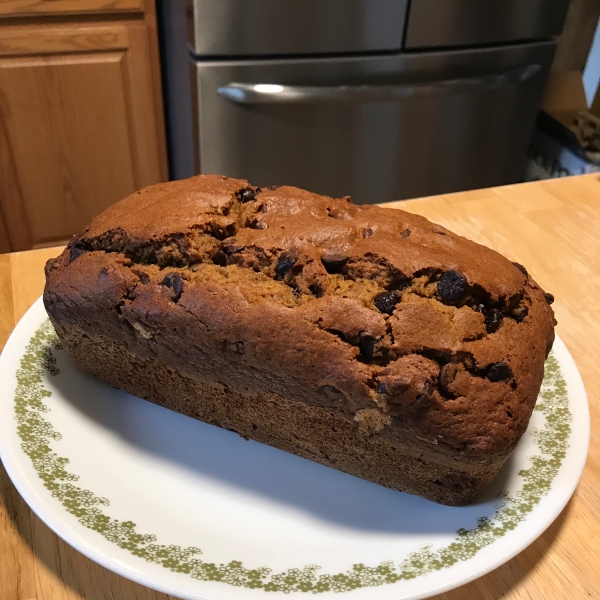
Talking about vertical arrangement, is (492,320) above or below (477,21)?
below

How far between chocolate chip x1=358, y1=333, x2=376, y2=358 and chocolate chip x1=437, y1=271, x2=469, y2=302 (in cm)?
13

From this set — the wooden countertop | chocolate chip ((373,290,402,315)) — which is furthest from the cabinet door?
chocolate chip ((373,290,402,315))

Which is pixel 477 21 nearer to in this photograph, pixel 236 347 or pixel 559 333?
pixel 559 333

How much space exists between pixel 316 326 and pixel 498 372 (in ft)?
0.82

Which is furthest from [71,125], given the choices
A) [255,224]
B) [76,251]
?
[255,224]

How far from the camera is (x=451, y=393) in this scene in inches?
28.3

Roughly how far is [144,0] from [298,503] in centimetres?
172

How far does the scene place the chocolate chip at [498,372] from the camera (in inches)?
28.9

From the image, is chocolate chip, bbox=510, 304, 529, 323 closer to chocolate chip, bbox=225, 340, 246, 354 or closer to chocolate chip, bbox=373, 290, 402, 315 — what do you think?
chocolate chip, bbox=373, 290, 402, 315

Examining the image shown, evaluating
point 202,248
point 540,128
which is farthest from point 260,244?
point 540,128

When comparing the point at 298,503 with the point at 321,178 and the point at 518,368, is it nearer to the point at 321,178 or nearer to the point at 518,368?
the point at 518,368

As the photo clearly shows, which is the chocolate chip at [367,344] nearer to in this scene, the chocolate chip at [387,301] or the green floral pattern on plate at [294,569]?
the chocolate chip at [387,301]

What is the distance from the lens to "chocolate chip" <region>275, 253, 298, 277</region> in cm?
81

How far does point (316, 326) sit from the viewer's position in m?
0.75
